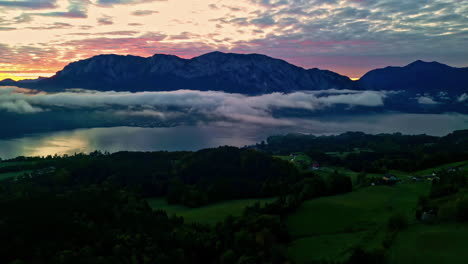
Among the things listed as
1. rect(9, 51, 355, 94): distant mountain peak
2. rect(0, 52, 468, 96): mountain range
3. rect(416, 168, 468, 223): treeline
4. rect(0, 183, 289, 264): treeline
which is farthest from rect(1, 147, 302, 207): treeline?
rect(0, 52, 468, 96): mountain range

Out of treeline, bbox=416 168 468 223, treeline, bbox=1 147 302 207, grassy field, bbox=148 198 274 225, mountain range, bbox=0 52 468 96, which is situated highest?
mountain range, bbox=0 52 468 96

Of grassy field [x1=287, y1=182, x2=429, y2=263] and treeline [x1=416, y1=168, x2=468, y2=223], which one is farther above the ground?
treeline [x1=416, y1=168, x2=468, y2=223]

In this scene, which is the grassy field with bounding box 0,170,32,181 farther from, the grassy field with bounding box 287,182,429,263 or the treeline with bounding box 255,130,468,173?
the treeline with bounding box 255,130,468,173

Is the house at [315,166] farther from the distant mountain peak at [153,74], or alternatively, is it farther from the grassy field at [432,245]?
the distant mountain peak at [153,74]

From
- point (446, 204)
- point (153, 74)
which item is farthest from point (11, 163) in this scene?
point (153, 74)

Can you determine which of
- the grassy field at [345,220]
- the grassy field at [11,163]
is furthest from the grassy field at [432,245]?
the grassy field at [11,163]

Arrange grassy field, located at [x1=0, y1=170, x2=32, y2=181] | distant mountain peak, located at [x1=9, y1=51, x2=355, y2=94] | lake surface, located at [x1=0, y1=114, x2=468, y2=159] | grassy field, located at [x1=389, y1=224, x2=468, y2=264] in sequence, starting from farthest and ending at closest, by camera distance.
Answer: distant mountain peak, located at [x1=9, y1=51, x2=355, y2=94], lake surface, located at [x1=0, y1=114, x2=468, y2=159], grassy field, located at [x1=0, y1=170, x2=32, y2=181], grassy field, located at [x1=389, y1=224, x2=468, y2=264]
